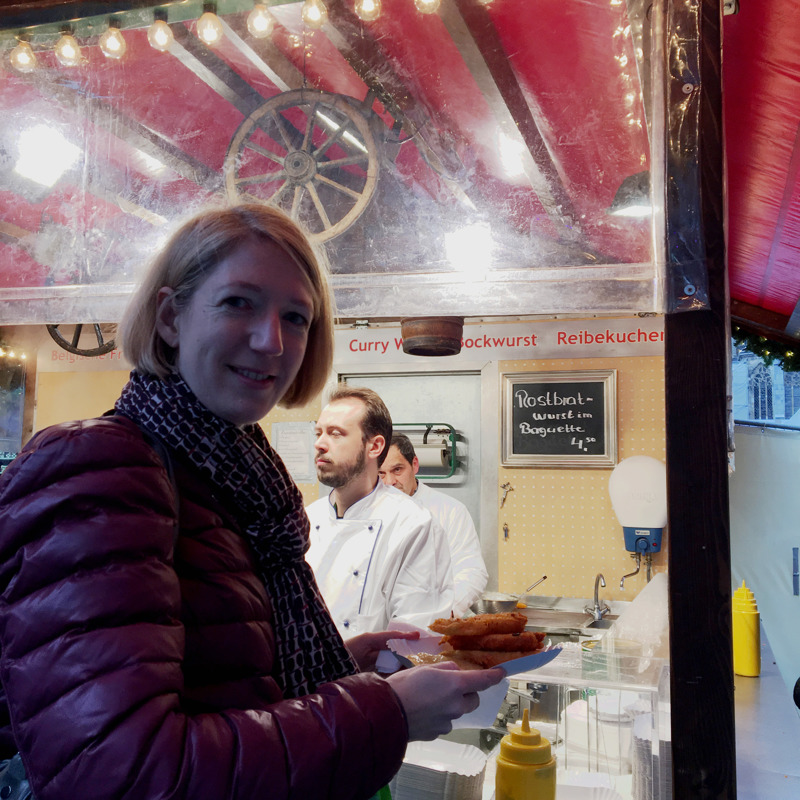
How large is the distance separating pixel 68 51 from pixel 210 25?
0.36m

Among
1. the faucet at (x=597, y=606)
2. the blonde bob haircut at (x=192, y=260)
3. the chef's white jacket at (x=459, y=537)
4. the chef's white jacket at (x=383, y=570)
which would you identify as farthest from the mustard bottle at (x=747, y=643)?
the blonde bob haircut at (x=192, y=260)

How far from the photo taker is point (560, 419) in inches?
199

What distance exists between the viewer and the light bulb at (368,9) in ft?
5.11

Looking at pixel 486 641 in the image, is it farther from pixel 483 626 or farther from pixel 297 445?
pixel 297 445

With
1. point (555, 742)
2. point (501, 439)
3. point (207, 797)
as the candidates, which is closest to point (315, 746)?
point (207, 797)

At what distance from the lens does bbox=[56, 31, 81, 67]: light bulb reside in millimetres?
1741

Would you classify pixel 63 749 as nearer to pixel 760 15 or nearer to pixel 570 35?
pixel 570 35

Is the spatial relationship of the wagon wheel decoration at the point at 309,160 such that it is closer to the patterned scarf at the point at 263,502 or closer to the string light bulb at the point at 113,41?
the string light bulb at the point at 113,41

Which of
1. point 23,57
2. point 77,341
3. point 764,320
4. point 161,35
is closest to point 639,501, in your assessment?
point 764,320

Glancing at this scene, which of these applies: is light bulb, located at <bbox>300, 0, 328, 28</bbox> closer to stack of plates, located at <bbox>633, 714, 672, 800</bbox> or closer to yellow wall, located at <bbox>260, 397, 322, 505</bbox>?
stack of plates, located at <bbox>633, 714, 672, 800</bbox>

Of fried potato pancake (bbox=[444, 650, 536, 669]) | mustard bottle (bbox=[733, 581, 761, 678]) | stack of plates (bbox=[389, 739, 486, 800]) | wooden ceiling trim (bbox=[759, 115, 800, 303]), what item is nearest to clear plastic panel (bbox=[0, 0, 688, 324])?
fried potato pancake (bbox=[444, 650, 536, 669])

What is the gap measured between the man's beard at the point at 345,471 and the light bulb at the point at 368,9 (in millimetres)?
2017

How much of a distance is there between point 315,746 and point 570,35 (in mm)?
1349

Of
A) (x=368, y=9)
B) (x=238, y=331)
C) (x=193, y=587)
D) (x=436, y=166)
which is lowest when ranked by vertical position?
(x=193, y=587)
